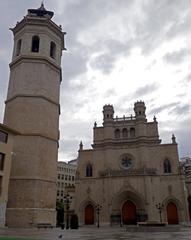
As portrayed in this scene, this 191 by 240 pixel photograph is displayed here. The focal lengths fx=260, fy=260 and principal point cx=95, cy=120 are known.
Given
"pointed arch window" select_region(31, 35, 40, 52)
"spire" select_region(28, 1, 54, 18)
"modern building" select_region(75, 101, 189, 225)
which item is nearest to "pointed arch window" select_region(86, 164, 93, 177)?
"modern building" select_region(75, 101, 189, 225)

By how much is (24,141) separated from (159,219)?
79.6 feet

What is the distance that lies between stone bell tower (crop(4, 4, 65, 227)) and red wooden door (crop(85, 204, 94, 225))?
18.8 meters

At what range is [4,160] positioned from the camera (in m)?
21.1

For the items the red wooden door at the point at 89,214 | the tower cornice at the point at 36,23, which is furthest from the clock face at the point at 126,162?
the tower cornice at the point at 36,23

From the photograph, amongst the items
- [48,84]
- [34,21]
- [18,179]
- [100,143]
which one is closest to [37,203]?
[18,179]

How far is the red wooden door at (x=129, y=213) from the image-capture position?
39.0 m

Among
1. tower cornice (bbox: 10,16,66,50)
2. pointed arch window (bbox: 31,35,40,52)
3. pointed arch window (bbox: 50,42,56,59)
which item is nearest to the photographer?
pointed arch window (bbox: 31,35,40,52)

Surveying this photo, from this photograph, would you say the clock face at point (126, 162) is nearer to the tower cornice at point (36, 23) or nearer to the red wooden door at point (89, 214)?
the red wooden door at point (89, 214)

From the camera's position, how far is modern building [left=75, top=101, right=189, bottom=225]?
37938 mm

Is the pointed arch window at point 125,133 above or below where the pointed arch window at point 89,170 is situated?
above

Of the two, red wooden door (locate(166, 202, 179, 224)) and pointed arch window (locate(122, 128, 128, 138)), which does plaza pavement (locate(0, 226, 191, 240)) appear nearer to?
red wooden door (locate(166, 202, 179, 224))

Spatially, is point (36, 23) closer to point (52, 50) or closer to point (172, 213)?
point (52, 50)

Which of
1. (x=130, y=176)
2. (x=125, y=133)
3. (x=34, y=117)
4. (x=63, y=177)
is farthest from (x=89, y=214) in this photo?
(x=63, y=177)

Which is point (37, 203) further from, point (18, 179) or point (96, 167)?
point (96, 167)
